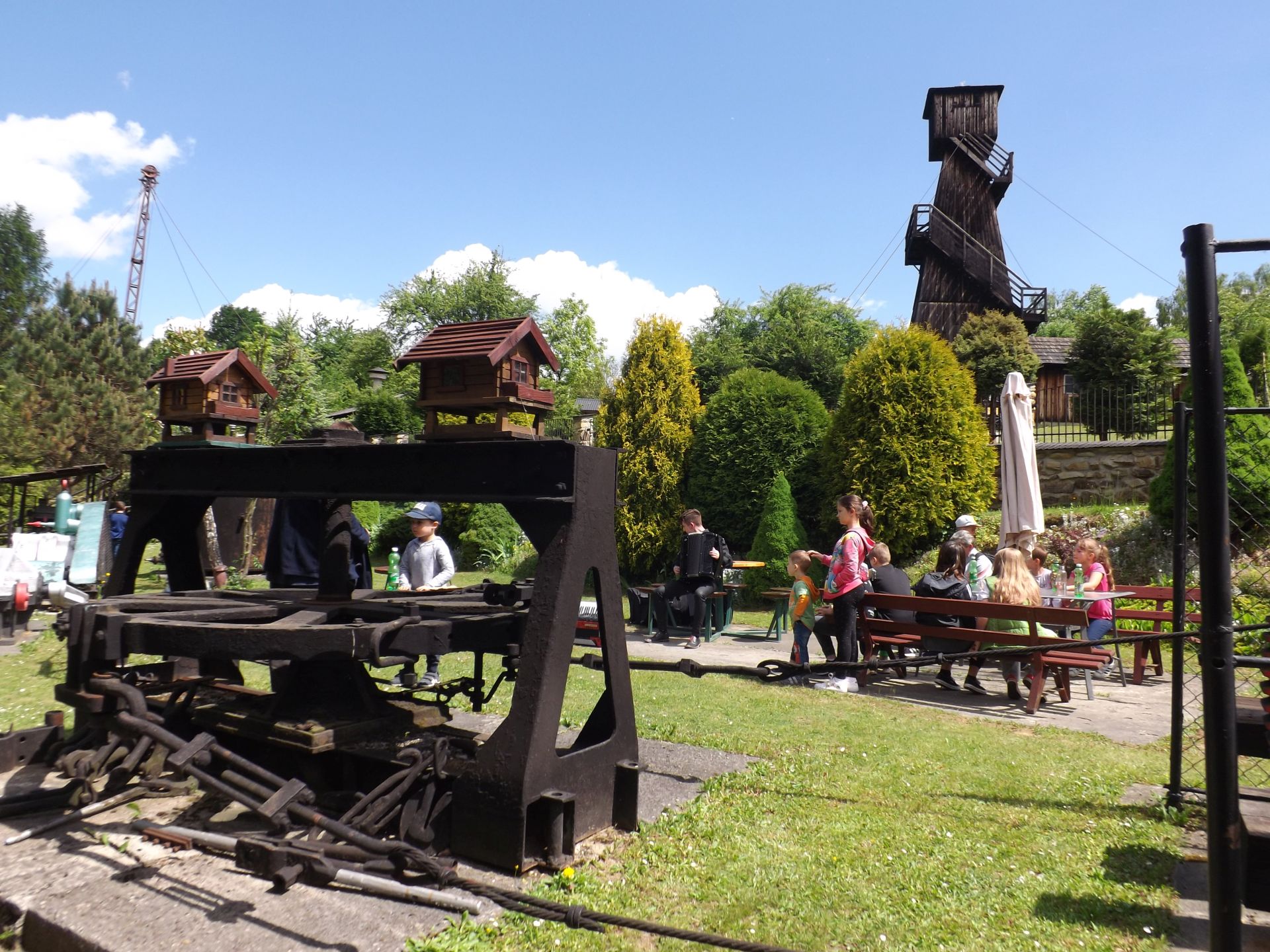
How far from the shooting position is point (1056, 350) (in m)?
35.8

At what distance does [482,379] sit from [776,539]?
11.9 metres

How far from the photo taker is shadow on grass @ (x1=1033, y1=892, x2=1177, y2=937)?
313 centimetres

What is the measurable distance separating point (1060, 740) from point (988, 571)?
3341 mm

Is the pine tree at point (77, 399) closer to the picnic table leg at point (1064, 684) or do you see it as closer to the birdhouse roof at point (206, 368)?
the birdhouse roof at point (206, 368)

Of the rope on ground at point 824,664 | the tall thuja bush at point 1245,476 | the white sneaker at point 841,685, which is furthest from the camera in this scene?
the tall thuja bush at point 1245,476

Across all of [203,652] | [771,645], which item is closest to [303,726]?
[203,652]

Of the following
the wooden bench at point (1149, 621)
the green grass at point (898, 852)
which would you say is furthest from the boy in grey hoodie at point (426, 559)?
the wooden bench at point (1149, 621)

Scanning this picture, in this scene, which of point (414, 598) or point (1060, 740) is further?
point (1060, 740)

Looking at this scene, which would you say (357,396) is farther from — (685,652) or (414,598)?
(414,598)

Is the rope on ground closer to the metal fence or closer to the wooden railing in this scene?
the metal fence

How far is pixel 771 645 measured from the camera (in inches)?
449

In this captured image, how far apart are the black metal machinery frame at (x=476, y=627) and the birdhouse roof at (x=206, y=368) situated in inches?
16.1

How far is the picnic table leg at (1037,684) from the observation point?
7121 mm

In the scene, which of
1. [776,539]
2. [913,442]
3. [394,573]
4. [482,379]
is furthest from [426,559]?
[913,442]
